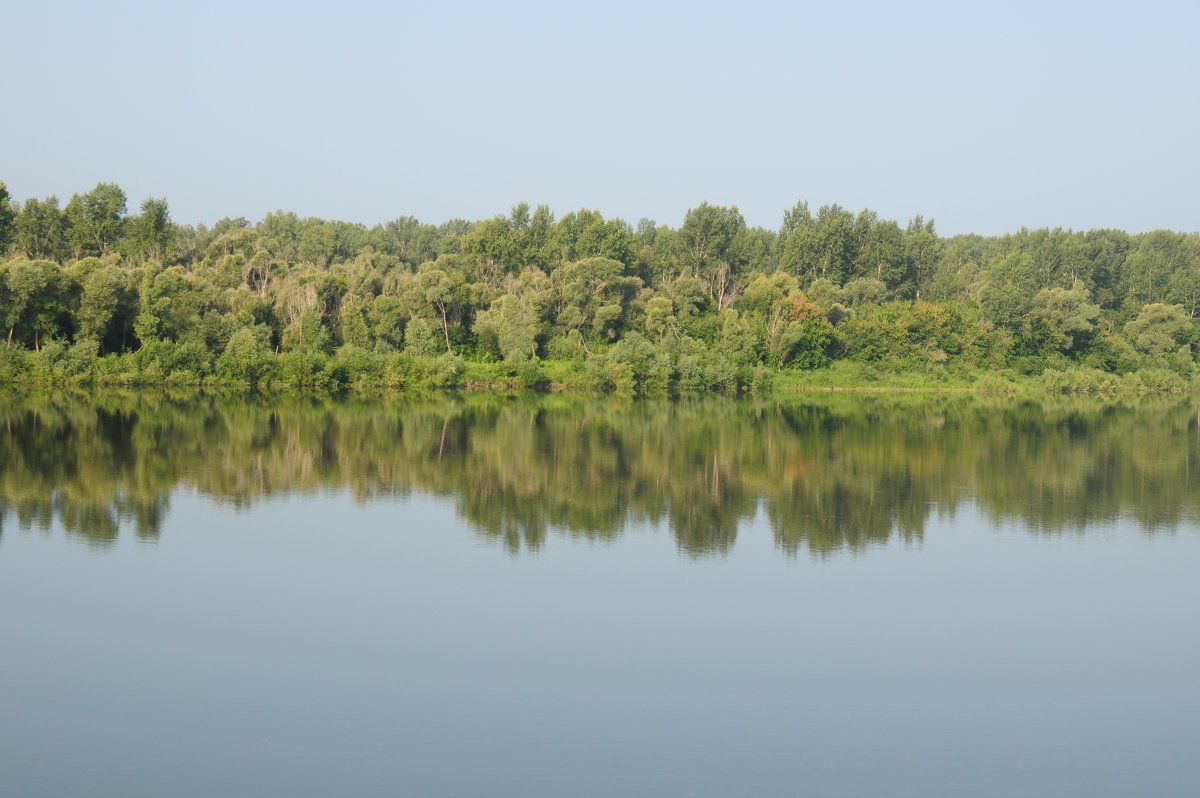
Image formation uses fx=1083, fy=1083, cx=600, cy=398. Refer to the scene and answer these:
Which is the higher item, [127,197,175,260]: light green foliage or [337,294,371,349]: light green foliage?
[127,197,175,260]: light green foliage

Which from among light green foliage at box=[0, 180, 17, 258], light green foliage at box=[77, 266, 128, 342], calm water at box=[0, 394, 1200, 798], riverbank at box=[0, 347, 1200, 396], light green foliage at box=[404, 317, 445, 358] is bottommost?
calm water at box=[0, 394, 1200, 798]

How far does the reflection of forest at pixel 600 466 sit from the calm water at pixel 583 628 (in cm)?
20

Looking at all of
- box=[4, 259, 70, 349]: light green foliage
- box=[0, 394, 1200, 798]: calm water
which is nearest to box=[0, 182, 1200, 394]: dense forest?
box=[4, 259, 70, 349]: light green foliage

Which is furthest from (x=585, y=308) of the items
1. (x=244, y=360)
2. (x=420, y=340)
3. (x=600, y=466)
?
(x=600, y=466)

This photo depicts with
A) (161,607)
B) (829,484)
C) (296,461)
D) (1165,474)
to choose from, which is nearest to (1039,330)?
(1165,474)

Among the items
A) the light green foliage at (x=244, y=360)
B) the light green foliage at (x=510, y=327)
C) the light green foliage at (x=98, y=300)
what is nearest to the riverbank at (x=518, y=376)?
the light green foliage at (x=244, y=360)

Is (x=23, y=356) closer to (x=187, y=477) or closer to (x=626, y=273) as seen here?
(x=187, y=477)

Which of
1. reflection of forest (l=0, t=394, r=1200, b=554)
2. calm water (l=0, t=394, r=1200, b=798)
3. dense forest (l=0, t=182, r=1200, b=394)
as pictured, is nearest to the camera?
calm water (l=0, t=394, r=1200, b=798)

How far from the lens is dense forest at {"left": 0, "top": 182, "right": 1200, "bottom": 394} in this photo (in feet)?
182

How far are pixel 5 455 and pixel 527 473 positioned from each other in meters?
12.5

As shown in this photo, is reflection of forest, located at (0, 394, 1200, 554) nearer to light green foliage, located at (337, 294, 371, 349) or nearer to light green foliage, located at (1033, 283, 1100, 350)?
light green foliage, located at (337, 294, 371, 349)

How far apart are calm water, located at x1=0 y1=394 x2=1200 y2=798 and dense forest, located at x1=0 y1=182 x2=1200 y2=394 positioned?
28.5 m

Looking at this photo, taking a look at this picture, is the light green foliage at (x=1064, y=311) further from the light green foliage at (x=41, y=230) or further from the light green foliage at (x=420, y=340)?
the light green foliage at (x=41, y=230)

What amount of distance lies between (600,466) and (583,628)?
1526 centimetres
